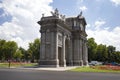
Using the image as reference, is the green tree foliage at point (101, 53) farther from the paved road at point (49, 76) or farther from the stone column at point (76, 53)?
the paved road at point (49, 76)

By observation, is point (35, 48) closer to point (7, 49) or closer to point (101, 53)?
point (7, 49)

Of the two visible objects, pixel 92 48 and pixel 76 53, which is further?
pixel 92 48

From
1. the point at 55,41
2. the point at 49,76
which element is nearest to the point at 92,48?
the point at 55,41

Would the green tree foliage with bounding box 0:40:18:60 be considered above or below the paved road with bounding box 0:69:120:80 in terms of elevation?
above

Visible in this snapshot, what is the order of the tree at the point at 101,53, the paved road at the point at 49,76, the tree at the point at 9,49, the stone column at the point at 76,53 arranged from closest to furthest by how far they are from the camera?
the paved road at the point at 49,76
the stone column at the point at 76,53
the tree at the point at 101,53
the tree at the point at 9,49

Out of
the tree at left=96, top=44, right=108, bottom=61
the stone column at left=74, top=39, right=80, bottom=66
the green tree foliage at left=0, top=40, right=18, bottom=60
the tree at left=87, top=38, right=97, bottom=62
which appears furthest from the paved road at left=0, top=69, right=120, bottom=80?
the green tree foliage at left=0, top=40, right=18, bottom=60

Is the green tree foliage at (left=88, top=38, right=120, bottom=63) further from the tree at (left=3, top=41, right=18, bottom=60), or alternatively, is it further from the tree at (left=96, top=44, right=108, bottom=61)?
the tree at (left=3, top=41, right=18, bottom=60)

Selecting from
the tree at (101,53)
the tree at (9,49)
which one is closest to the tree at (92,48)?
the tree at (101,53)

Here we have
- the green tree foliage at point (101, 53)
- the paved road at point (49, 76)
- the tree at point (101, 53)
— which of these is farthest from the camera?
the tree at point (101, 53)

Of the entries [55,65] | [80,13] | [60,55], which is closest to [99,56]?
[80,13]

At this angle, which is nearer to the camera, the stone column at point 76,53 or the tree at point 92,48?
the stone column at point 76,53

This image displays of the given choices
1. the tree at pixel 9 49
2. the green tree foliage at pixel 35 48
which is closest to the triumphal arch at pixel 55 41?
the green tree foliage at pixel 35 48

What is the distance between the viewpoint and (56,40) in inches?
1858

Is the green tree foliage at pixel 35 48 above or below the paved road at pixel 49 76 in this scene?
above
